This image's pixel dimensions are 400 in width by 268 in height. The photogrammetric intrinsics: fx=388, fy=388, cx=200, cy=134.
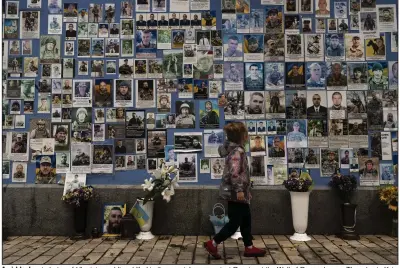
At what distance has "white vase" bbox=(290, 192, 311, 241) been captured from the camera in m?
5.12

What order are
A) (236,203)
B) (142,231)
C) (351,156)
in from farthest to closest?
(351,156) < (142,231) < (236,203)

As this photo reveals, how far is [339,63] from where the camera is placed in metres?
5.70

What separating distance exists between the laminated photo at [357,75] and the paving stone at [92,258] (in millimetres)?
4123

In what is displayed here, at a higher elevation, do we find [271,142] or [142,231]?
[271,142]

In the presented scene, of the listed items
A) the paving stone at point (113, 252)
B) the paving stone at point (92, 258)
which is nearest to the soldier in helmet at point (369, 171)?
the paving stone at point (113, 252)

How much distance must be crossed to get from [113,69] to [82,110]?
756 millimetres

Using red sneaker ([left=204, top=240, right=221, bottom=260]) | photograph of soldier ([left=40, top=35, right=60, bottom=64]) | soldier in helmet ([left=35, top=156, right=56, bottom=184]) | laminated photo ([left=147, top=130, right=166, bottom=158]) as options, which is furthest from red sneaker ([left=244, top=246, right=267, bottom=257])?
photograph of soldier ([left=40, top=35, right=60, bottom=64])

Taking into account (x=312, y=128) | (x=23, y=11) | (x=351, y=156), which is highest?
(x=23, y=11)

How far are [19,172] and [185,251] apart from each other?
2813 millimetres

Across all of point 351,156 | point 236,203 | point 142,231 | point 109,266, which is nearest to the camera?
point 109,266

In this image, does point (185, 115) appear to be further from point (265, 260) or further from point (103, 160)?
point (265, 260)

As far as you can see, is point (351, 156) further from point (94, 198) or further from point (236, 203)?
point (94, 198)

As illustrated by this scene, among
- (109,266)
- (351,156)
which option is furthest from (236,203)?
(351,156)

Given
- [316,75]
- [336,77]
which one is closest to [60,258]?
[316,75]
